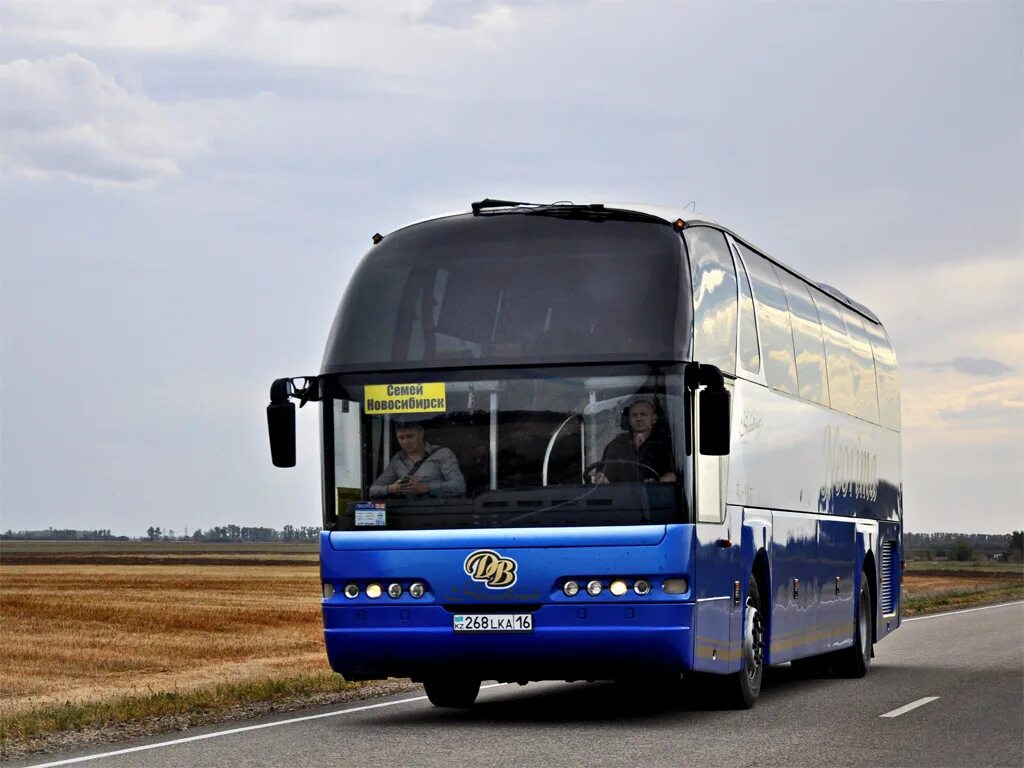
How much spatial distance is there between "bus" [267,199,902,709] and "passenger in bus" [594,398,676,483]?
0.04ft

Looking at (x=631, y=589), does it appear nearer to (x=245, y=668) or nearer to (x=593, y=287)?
(x=593, y=287)

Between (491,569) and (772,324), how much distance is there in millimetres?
4098

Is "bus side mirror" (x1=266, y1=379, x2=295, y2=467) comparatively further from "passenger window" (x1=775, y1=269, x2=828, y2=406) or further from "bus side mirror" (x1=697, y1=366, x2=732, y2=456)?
"passenger window" (x1=775, y1=269, x2=828, y2=406)

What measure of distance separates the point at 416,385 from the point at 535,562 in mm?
1491

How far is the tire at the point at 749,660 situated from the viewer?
43.4 feet

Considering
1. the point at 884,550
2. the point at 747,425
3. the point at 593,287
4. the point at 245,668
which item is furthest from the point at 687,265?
the point at 245,668

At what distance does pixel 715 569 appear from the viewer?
40.2 ft

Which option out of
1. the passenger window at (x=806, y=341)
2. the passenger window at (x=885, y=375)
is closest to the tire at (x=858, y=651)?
the passenger window at (x=885, y=375)

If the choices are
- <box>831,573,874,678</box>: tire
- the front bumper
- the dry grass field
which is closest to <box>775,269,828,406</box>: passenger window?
<box>831,573,874,678</box>: tire

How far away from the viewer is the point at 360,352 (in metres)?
12.1

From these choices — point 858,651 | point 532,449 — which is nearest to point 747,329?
point 532,449

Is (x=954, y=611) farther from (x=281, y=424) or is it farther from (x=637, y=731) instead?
(x=281, y=424)

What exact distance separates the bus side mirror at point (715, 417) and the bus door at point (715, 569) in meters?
0.11

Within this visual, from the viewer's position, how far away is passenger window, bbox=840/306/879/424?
60.4 ft
